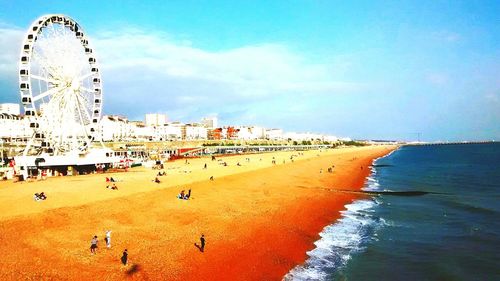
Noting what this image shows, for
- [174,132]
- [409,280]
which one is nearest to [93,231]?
[409,280]

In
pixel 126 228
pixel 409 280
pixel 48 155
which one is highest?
pixel 48 155

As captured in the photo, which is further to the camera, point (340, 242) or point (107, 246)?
point (340, 242)

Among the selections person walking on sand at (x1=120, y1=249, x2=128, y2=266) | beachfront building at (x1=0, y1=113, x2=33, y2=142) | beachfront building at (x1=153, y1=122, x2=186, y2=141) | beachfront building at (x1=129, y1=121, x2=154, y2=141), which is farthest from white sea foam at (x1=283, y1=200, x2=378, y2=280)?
beachfront building at (x1=153, y1=122, x2=186, y2=141)

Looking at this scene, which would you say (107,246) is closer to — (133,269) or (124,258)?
(124,258)

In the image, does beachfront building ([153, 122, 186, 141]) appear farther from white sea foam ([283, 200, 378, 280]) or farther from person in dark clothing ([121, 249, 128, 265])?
person in dark clothing ([121, 249, 128, 265])

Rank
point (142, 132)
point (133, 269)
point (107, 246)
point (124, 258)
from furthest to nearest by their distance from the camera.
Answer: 1. point (142, 132)
2. point (107, 246)
3. point (124, 258)
4. point (133, 269)

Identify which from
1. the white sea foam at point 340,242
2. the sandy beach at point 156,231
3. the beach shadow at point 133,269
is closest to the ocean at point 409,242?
the white sea foam at point 340,242

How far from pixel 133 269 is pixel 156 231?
4782mm

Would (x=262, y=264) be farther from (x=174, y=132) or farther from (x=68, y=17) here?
(x=174, y=132)

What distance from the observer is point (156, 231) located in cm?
1895

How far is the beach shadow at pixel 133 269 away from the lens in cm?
1386

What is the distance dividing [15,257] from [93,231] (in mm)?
3979

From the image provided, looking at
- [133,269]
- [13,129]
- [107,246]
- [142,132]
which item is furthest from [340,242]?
[142,132]

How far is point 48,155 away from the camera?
42.0 m
